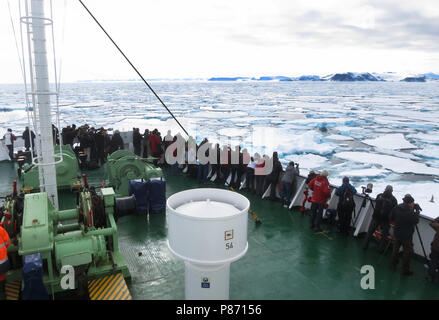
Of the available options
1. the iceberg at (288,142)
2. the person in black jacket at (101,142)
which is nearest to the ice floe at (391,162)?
the iceberg at (288,142)

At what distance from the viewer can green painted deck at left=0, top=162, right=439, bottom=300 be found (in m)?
4.91

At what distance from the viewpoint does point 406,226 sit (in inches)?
205

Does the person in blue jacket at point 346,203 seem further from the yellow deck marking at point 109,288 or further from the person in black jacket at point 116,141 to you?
the person in black jacket at point 116,141

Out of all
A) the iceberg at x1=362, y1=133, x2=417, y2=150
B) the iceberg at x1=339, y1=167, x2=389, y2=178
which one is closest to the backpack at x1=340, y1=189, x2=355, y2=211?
the iceberg at x1=339, y1=167, x2=389, y2=178

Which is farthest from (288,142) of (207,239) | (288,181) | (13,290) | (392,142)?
(207,239)

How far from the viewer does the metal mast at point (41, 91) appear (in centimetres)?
538

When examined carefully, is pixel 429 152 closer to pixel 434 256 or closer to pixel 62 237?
pixel 434 256

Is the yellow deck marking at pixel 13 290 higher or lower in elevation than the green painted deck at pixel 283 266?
higher

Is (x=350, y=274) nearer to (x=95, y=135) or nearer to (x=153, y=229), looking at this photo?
(x=153, y=229)

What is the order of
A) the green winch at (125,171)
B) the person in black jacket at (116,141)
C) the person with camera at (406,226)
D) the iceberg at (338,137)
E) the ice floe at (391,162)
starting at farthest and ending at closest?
the iceberg at (338,137)
the ice floe at (391,162)
the person in black jacket at (116,141)
the green winch at (125,171)
the person with camera at (406,226)

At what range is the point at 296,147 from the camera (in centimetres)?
2169

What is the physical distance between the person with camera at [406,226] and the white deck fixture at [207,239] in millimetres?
3091

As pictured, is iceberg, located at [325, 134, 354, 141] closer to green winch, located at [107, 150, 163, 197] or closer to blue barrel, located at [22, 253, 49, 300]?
green winch, located at [107, 150, 163, 197]
